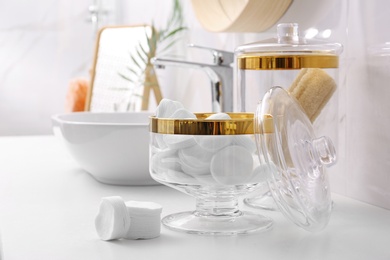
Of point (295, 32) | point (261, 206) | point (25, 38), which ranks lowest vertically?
point (261, 206)

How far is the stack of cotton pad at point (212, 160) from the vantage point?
2.62 feet

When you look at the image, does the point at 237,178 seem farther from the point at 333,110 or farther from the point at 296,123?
the point at 333,110

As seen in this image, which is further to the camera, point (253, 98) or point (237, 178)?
point (253, 98)

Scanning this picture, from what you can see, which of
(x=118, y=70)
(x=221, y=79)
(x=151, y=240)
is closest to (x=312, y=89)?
(x=151, y=240)

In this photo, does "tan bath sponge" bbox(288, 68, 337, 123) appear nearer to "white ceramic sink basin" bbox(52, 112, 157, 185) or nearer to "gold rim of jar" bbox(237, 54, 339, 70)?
"gold rim of jar" bbox(237, 54, 339, 70)

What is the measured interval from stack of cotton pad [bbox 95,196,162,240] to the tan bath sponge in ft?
0.94

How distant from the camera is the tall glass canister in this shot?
3.10 feet

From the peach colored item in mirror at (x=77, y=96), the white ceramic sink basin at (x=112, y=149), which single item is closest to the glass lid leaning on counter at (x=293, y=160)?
the white ceramic sink basin at (x=112, y=149)

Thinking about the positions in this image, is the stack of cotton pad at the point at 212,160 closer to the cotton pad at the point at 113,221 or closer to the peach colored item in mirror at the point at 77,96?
the cotton pad at the point at 113,221

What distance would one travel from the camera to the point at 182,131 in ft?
2.65

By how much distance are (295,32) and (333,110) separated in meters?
0.13

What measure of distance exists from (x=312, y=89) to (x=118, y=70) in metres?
1.49

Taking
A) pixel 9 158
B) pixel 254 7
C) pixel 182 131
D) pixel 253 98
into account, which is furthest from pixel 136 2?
pixel 182 131

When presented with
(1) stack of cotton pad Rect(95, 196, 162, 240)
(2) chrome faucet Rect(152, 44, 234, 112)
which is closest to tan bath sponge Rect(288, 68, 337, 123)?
(1) stack of cotton pad Rect(95, 196, 162, 240)
